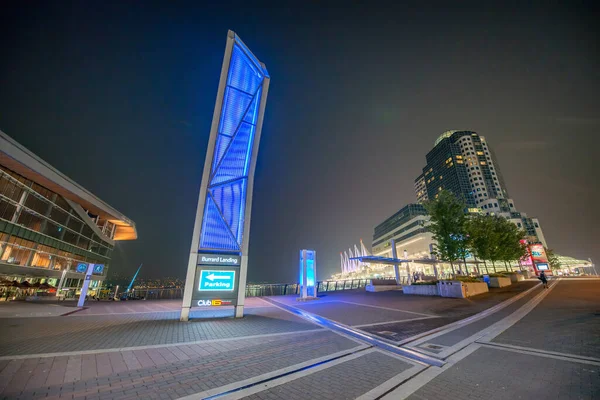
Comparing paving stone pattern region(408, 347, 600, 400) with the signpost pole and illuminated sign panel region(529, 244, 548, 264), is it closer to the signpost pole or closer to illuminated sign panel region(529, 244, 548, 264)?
the signpost pole

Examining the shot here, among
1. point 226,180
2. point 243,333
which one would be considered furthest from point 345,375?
point 226,180

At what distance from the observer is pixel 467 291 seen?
1809cm

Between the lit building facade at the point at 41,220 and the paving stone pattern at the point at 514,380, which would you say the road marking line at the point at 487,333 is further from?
the lit building facade at the point at 41,220

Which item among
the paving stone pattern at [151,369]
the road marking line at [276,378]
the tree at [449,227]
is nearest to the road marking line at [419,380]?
the road marking line at [276,378]

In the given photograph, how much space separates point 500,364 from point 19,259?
44144 millimetres

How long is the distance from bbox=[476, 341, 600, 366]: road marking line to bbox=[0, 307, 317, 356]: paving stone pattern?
19.0 feet

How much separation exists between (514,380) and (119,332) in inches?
431

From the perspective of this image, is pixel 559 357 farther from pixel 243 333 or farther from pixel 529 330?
pixel 243 333

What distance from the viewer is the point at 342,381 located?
14.0ft

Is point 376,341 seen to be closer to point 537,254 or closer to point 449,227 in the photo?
point 449,227

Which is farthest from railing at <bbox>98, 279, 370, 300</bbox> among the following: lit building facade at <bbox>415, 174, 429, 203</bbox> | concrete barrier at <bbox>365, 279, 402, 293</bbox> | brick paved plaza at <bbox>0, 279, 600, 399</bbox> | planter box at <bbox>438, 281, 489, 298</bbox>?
lit building facade at <bbox>415, 174, 429, 203</bbox>

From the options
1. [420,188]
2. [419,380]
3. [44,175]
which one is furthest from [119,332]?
[420,188]

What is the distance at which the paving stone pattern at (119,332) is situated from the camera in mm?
6215

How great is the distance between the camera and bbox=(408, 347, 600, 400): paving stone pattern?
3.64 metres
